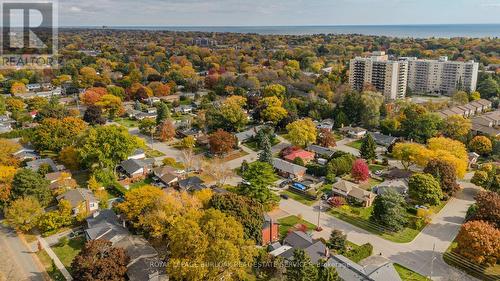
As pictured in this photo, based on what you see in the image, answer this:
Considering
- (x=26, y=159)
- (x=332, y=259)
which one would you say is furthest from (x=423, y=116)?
(x=26, y=159)

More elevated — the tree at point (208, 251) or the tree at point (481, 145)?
the tree at point (481, 145)

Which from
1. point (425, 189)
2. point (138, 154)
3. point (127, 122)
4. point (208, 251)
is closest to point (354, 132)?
point (425, 189)

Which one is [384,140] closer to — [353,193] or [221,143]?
[353,193]

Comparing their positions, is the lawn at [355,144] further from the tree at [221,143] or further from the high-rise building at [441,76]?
the high-rise building at [441,76]

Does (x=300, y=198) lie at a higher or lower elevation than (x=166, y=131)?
lower

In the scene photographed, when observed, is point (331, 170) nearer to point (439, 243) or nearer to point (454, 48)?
point (439, 243)

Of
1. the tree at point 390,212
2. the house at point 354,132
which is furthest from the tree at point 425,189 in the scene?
the house at point 354,132
